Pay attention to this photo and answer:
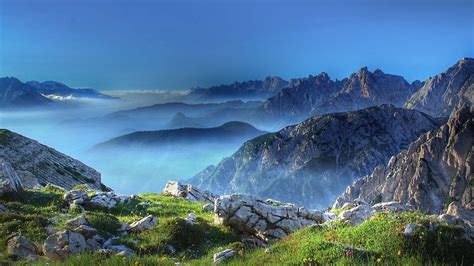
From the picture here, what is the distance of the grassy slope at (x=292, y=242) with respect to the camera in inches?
706

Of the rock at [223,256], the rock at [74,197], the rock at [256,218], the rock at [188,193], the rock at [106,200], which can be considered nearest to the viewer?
the rock at [223,256]

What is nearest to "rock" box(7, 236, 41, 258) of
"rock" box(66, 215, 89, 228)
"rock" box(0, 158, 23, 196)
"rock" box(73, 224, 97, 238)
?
"rock" box(73, 224, 97, 238)

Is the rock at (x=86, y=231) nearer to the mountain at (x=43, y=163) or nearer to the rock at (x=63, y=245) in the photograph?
the rock at (x=63, y=245)

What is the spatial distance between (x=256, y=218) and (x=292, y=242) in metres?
9.37

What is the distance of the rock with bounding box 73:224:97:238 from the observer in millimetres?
25656

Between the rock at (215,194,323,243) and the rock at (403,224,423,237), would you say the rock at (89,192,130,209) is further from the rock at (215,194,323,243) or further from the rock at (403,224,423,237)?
the rock at (403,224,423,237)

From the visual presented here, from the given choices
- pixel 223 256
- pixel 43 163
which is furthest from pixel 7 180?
pixel 43 163

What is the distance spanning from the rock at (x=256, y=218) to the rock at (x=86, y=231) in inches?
330

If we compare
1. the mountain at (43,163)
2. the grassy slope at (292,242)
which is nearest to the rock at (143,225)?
the grassy slope at (292,242)

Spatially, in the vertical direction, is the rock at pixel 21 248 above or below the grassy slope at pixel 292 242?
above

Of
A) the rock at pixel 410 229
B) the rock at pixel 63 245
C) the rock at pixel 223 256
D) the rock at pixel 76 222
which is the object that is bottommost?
the rock at pixel 223 256

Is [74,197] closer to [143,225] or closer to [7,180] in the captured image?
[7,180]

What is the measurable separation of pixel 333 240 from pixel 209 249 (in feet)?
26.1

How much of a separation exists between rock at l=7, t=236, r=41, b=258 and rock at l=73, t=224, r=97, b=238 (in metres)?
3.24
